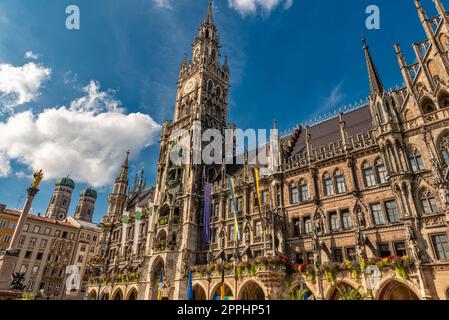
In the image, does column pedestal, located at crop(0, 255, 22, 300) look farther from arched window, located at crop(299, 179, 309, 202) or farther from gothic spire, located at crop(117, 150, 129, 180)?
gothic spire, located at crop(117, 150, 129, 180)

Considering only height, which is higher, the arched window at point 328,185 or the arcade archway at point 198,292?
the arched window at point 328,185

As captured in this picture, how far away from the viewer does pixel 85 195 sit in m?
135

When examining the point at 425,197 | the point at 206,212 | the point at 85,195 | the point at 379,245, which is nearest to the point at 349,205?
the point at 379,245

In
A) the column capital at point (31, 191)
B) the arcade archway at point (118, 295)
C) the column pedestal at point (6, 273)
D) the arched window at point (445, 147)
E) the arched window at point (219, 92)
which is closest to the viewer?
the arched window at point (445, 147)

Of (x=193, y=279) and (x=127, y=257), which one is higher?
Result: (x=127, y=257)

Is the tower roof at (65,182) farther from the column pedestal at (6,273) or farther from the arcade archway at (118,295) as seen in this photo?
the column pedestal at (6,273)

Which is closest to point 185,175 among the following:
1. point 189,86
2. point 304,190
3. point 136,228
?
point 136,228

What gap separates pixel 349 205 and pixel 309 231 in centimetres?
504

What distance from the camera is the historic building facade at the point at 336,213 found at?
22.4m

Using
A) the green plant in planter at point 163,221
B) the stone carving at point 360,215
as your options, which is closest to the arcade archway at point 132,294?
the green plant in planter at point 163,221

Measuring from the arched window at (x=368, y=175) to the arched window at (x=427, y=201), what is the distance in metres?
4.38

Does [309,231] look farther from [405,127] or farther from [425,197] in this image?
[405,127]

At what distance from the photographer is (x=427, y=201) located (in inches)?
899

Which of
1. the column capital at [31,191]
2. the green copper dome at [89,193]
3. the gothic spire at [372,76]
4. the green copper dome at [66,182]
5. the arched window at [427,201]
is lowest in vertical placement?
the arched window at [427,201]
